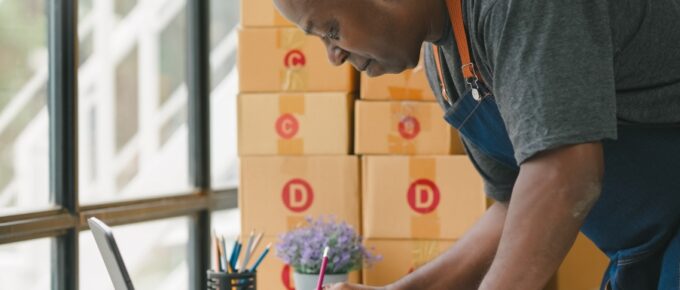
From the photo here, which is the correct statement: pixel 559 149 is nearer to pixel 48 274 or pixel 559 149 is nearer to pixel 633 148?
pixel 633 148

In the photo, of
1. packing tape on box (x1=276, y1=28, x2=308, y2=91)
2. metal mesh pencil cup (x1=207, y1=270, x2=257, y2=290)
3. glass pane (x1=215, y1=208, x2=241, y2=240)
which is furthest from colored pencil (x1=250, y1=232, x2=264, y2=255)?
glass pane (x1=215, y1=208, x2=241, y2=240)

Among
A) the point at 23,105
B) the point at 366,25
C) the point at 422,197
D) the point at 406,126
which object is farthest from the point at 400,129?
the point at 366,25

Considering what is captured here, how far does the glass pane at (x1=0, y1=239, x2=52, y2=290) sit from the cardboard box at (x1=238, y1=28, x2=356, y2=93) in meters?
0.58

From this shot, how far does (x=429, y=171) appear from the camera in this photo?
87.7 inches

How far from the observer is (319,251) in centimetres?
206

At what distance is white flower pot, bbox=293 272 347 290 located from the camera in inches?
80.6

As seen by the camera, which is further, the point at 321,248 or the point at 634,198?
the point at 321,248

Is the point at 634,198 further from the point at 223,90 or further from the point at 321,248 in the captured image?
the point at 223,90

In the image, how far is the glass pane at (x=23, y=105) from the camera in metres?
2.12

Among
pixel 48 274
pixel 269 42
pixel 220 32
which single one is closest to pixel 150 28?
pixel 220 32

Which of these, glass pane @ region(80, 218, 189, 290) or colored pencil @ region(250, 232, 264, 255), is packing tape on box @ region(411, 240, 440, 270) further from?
glass pane @ region(80, 218, 189, 290)

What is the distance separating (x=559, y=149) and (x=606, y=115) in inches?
1.9

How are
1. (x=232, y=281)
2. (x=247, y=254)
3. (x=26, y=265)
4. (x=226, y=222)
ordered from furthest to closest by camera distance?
(x=226, y=222)
(x=26, y=265)
(x=247, y=254)
(x=232, y=281)

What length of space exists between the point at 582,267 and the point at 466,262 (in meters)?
1.09
